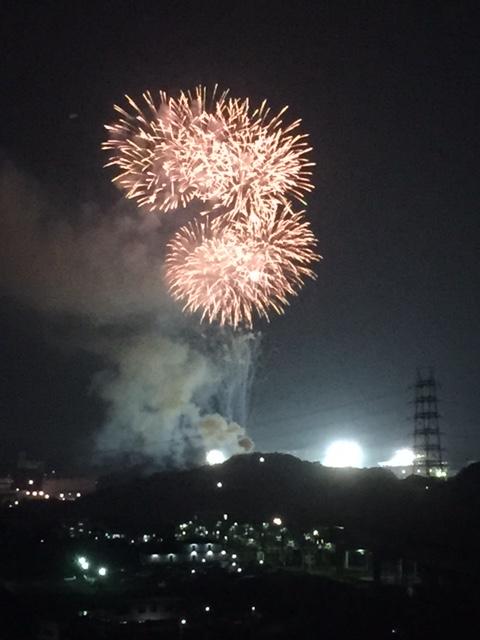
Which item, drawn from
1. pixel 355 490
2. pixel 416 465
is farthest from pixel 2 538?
pixel 416 465

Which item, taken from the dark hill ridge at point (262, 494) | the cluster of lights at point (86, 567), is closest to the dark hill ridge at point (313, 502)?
the dark hill ridge at point (262, 494)

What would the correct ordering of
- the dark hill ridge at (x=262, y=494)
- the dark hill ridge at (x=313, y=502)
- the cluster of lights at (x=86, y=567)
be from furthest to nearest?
the dark hill ridge at (x=262, y=494)
the dark hill ridge at (x=313, y=502)
the cluster of lights at (x=86, y=567)

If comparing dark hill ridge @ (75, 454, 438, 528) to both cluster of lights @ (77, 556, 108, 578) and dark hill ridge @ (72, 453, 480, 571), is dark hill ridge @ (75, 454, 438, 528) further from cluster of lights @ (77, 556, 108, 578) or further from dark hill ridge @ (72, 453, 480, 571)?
cluster of lights @ (77, 556, 108, 578)

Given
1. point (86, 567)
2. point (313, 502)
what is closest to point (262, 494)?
point (313, 502)

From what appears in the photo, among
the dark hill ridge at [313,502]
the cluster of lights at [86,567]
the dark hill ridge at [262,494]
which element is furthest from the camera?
the dark hill ridge at [262,494]

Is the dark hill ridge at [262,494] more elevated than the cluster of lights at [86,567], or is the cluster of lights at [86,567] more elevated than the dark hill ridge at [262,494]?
the dark hill ridge at [262,494]

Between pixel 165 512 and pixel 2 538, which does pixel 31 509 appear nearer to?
pixel 165 512

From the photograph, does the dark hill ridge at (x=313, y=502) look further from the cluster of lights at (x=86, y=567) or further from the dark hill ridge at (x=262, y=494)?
the cluster of lights at (x=86, y=567)

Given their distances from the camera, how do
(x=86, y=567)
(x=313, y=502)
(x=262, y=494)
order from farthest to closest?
(x=262, y=494) → (x=313, y=502) → (x=86, y=567)

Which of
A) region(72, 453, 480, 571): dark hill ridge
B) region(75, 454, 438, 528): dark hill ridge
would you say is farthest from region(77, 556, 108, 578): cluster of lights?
region(75, 454, 438, 528): dark hill ridge

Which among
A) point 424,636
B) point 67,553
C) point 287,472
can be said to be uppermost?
point 287,472

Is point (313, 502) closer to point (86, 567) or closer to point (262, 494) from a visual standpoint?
point (262, 494)
